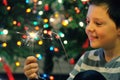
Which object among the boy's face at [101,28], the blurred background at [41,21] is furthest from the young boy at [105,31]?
the blurred background at [41,21]

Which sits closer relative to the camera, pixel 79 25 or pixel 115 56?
pixel 115 56

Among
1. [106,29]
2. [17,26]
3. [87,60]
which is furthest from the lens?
[17,26]

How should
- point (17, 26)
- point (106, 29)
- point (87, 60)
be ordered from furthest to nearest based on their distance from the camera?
point (17, 26) → point (87, 60) → point (106, 29)

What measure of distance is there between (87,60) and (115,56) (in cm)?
12

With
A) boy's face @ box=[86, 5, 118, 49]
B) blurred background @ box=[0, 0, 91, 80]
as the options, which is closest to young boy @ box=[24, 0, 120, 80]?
boy's face @ box=[86, 5, 118, 49]

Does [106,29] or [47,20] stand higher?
[47,20]

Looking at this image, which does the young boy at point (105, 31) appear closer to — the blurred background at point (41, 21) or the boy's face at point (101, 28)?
the boy's face at point (101, 28)

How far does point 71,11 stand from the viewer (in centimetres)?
213

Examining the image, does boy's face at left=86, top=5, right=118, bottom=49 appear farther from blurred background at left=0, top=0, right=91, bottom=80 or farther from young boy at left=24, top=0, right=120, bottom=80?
blurred background at left=0, top=0, right=91, bottom=80

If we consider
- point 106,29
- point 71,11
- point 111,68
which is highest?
point 71,11

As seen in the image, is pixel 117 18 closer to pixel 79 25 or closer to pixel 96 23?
pixel 96 23

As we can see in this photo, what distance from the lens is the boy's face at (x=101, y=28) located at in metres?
1.06

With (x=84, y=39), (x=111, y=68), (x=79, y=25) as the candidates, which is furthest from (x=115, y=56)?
(x=84, y=39)

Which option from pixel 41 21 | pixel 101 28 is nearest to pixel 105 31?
pixel 101 28
